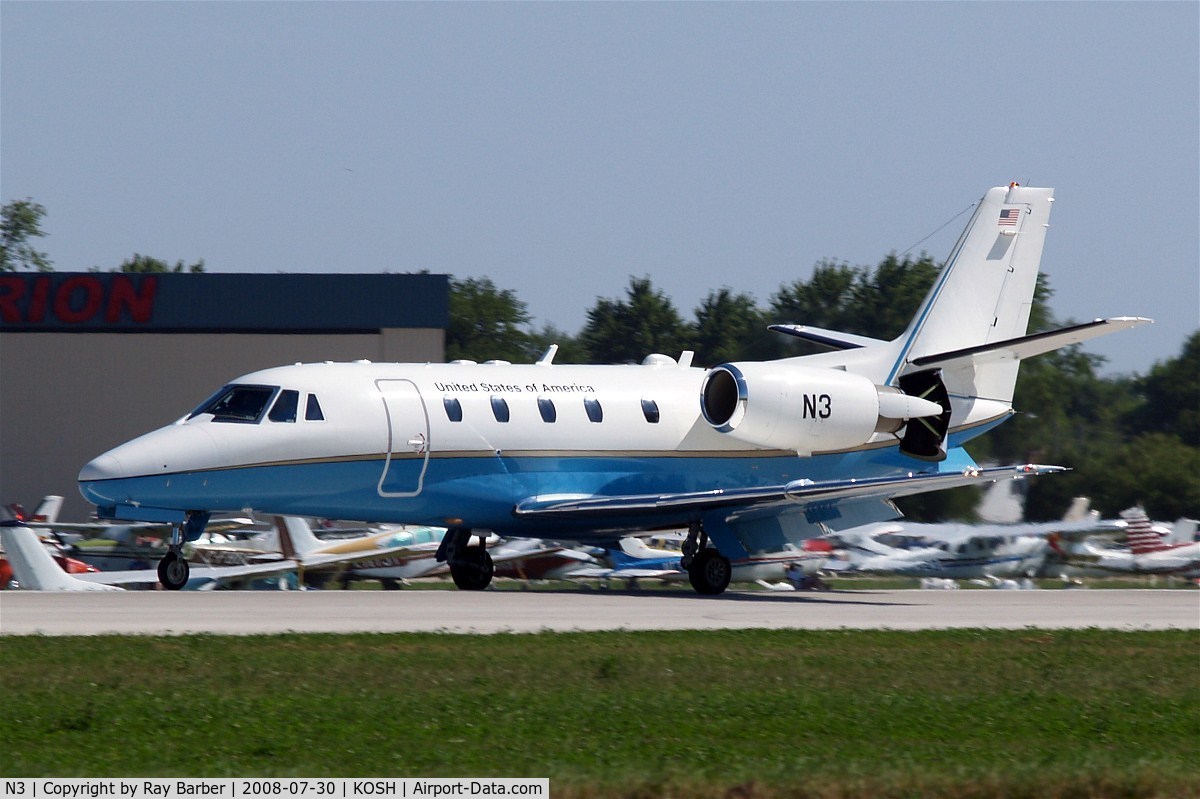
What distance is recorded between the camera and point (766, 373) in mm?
23312

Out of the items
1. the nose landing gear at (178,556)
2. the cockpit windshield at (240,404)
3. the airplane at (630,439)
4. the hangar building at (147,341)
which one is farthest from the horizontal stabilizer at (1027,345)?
the hangar building at (147,341)

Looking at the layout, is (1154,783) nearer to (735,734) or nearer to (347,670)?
(735,734)

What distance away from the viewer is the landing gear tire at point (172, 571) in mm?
21125

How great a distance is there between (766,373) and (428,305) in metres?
18.6

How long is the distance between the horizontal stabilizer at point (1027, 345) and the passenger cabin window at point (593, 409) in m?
5.35

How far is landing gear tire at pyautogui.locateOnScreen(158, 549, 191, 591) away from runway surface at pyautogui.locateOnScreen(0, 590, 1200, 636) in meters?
0.29

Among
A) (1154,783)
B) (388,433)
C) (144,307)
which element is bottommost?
(1154,783)

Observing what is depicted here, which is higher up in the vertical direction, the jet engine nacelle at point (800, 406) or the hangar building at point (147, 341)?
the hangar building at point (147, 341)

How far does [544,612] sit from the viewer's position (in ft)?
62.4

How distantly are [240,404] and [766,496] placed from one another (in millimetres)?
7475

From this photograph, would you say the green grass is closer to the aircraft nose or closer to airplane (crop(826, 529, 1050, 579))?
the aircraft nose

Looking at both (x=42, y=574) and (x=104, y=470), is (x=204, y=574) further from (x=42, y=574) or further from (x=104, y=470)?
(x=104, y=470)

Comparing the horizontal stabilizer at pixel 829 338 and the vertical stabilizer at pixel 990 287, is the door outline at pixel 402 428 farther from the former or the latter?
the vertical stabilizer at pixel 990 287

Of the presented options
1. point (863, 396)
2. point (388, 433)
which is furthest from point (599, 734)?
point (863, 396)
